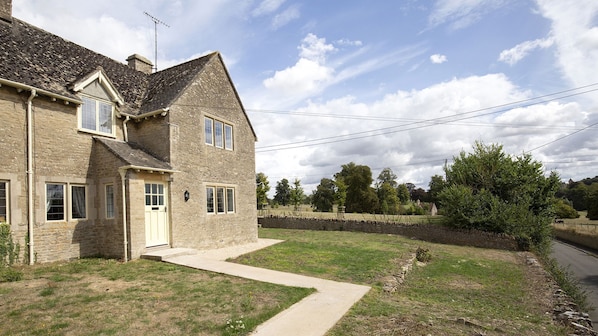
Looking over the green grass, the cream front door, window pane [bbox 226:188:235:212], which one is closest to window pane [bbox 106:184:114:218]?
the cream front door

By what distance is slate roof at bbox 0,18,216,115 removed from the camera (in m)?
11.5

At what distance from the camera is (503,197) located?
2617cm

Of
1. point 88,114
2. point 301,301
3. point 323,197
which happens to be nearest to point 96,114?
point 88,114

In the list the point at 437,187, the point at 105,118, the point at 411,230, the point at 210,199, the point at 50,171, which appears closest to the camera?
the point at 50,171

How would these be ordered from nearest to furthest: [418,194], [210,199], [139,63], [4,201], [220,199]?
[4,201], [210,199], [220,199], [139,63], [418,194]

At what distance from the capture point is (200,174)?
51.2 feet

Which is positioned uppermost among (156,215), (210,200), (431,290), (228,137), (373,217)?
Answer: (228,137)

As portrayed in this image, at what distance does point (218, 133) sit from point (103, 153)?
19.2ft

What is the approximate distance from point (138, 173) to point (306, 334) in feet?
30.0

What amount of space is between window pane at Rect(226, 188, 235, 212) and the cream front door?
4.33 meters

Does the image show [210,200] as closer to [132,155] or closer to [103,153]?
[132,155]

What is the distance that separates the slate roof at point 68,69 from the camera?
452 inches

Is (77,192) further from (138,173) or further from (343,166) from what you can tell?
(343,166)

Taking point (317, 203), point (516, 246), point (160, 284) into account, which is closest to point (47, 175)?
point (160, 284)
